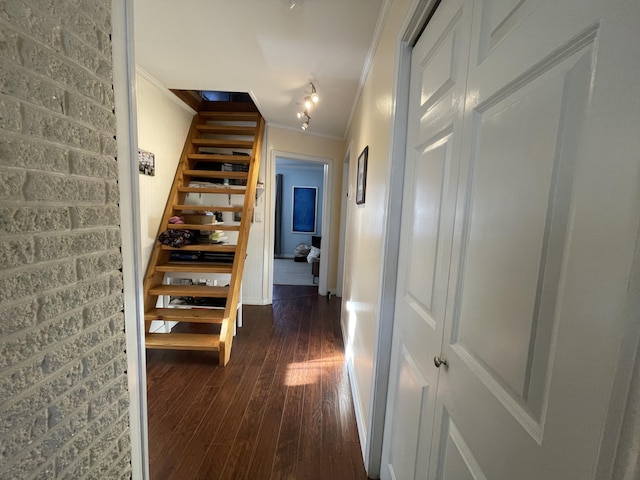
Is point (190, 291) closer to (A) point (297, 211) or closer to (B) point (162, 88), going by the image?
(B) point (162, 88)

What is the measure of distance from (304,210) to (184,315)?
16.4ft

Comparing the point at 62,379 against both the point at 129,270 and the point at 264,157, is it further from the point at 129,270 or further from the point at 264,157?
the point at 264,157

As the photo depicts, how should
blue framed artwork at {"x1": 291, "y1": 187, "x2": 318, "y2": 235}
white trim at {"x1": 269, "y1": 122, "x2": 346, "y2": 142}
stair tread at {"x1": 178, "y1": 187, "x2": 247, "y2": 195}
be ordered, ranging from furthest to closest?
blue framed artwork at {"x1": 291, "y1": 187, "x2": 318, "y2": 235}, white trim at {"x1": 269, "y1": 122, "x2": 346, "y2": 142}, stair tread at {"x1": 178, "y1": 187, "x2": 247, "y2": 195}

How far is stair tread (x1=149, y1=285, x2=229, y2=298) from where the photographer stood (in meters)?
2.46

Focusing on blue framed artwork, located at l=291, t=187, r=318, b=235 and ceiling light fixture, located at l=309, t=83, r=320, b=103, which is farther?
blue framed artwork, located at l=291, t=187, r=318, b=235

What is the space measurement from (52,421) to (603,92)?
4.27 feet

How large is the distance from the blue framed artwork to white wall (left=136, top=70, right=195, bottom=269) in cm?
412

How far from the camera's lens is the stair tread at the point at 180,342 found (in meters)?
2.28

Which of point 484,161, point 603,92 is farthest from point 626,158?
point 484,161

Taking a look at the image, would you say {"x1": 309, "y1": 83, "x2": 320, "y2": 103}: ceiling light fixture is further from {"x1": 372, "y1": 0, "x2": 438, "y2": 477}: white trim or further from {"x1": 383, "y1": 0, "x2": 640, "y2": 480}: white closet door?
{"x1": 383, "y1": 0, "x2": 640, "y2": 480}: white closet door

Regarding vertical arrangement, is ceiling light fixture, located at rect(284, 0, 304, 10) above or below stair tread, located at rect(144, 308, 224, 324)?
above

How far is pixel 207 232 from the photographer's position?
2.97m

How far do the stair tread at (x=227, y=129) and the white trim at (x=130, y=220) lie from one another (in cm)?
253

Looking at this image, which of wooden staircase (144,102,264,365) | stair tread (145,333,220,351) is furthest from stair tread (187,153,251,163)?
stair tread (145,333,220,351)
